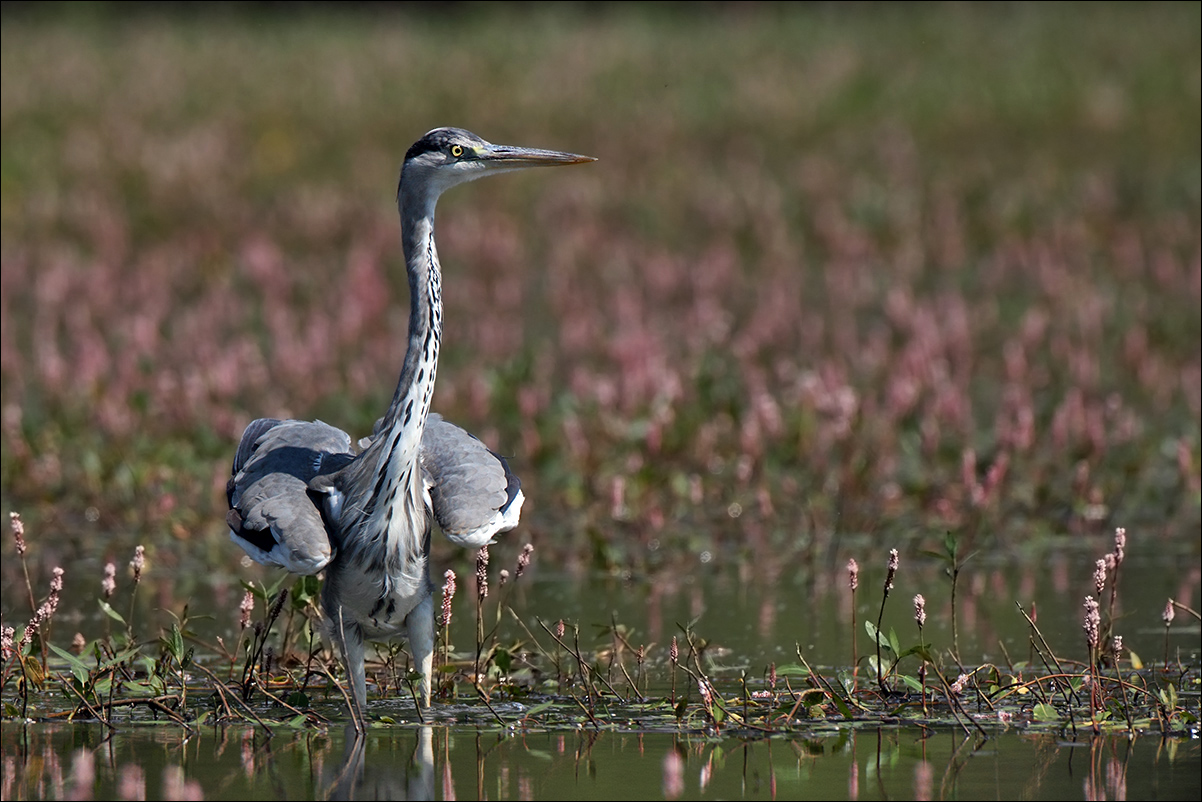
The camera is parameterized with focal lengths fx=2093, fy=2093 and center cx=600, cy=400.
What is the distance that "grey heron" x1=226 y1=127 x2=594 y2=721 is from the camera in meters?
6.30

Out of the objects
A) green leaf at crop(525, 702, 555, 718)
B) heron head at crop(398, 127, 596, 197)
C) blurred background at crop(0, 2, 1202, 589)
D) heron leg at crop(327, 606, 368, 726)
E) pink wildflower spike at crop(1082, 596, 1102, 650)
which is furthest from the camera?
blurred background at crop(0, 2, 1202, 589)

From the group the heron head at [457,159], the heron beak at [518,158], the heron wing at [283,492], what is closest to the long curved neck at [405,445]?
the heron wing at [283,492]

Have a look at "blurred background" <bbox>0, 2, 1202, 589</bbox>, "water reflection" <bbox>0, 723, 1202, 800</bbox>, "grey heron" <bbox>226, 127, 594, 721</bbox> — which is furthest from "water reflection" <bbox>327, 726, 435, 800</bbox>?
"blurred background" <bbox>0, 2, 1202, 589</bbox>

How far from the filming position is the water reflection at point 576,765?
5.43 metres

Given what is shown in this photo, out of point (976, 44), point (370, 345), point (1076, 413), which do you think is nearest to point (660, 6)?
point (976, 44)

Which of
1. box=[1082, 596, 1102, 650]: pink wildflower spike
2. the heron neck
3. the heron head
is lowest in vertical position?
box=[1082, 596, 1102, 650]: pink wildflower spike

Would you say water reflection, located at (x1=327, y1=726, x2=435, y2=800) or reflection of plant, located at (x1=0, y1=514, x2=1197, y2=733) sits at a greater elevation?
reflection of plant, located at (x1=0, y1=514, x2=1197, y2=733)

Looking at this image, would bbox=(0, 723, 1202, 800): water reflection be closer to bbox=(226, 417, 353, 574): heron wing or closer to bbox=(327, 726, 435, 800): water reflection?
bbox=(327, 726, 435, 800): water reflection

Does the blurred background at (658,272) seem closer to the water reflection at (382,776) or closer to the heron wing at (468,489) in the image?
the heron wing at (468,489)

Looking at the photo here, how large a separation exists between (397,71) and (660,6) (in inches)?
383

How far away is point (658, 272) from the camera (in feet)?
51.3

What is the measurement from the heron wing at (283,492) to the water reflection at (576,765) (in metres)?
0.55

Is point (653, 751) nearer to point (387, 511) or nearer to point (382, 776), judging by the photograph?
point (382, 776)

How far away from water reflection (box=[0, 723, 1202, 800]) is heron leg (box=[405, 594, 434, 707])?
0.19 m
